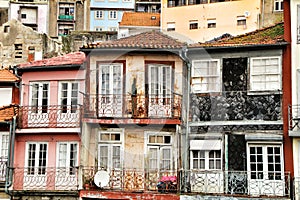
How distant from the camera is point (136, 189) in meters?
22.9

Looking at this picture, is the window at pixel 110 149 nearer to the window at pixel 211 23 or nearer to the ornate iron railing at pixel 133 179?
the ornate iron railing at pixel 133 179

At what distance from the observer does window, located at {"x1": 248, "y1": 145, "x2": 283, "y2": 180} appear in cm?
2153

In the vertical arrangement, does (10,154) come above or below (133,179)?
above

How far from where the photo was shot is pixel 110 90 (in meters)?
24.0

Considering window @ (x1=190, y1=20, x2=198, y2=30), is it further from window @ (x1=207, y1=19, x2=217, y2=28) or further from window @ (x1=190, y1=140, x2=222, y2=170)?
window @ (x1=190, y1=140, x2=222, y2=170)

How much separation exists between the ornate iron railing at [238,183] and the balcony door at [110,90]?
15.0ft

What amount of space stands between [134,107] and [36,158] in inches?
214

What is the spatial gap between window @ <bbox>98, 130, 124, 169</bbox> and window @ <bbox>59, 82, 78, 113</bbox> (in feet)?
7.22

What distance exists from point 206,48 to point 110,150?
6.45 meters

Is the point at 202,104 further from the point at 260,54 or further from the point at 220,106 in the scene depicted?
the point at 260,54

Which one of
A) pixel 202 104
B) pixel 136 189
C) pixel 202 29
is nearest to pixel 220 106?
pixel 202 104

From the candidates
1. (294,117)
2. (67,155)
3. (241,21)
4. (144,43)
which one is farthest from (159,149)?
(241,21)

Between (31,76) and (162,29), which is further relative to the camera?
(162,29)

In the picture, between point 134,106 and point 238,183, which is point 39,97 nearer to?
point 134,106
